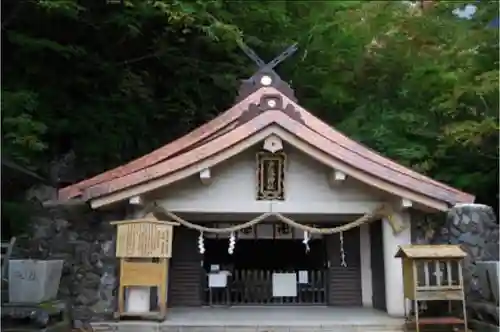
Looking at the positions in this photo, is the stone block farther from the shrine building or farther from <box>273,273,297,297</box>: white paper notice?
<box>273,273,297,297</box>: white paper notice

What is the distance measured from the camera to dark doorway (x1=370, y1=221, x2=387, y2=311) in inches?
414

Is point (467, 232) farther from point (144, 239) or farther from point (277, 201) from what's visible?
point (144, 239)

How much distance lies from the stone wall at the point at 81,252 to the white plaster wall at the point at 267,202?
1382 mm

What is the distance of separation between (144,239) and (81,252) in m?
1.82

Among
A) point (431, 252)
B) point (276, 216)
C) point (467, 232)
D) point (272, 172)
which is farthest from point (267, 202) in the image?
point (467, 232)

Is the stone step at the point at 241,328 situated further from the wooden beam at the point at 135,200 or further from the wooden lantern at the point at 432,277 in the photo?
the wooden beam at the point at 135,200

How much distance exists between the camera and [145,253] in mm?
8953

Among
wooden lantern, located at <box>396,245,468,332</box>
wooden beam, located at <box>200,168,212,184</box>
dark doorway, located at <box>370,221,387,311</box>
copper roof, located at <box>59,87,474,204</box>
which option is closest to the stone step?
wooden lantern, located at <box>396,245,468,332</box>

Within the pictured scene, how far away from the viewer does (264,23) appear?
55.7ft

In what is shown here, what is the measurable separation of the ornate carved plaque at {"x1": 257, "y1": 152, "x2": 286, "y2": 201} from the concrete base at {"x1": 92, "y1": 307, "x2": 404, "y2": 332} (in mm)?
2204

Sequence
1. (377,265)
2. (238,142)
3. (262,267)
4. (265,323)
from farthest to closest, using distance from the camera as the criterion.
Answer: (262,267), (377,265), (238,142), (265,323)

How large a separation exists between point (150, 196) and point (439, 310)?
5428 mm

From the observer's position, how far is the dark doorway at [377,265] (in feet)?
34.5

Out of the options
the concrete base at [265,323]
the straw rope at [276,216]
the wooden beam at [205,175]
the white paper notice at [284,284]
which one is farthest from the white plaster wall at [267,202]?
the white paper notice at [284,284]
